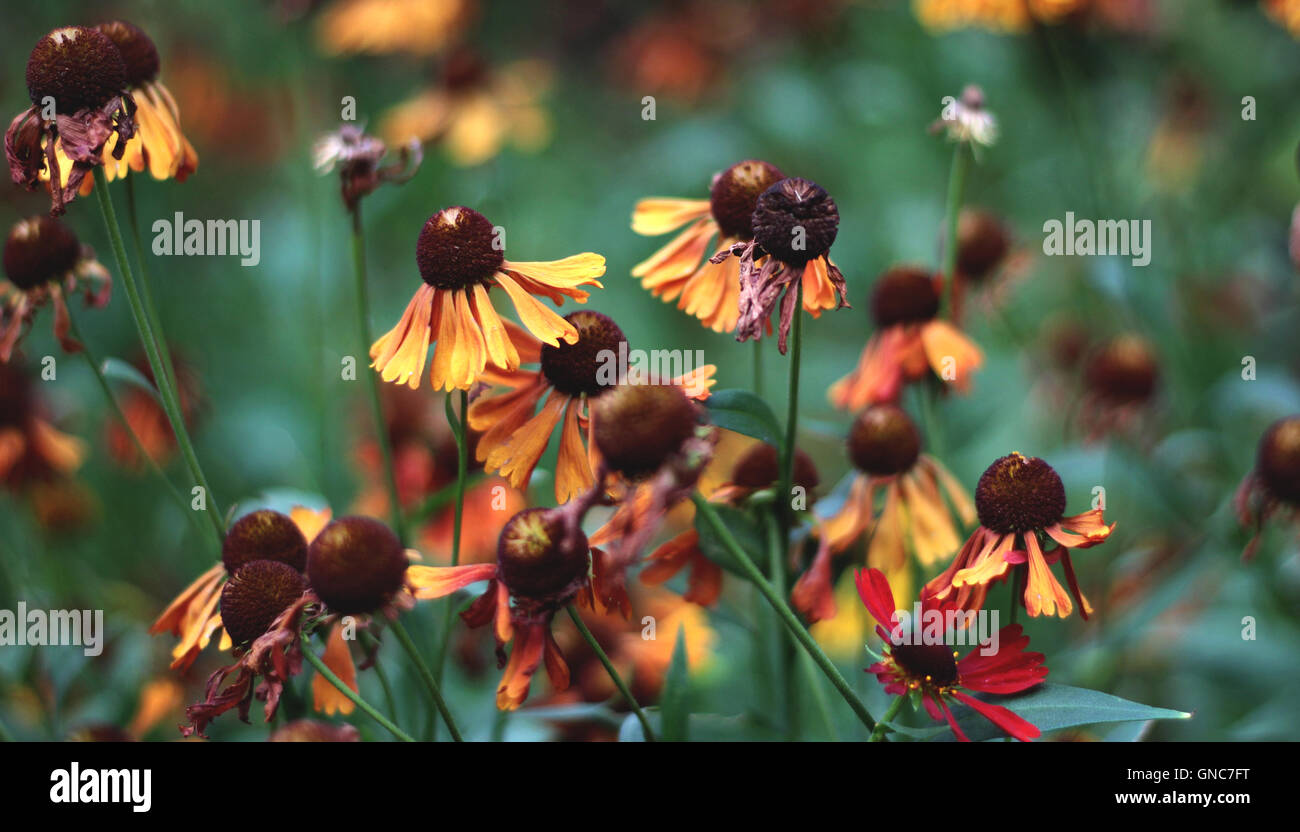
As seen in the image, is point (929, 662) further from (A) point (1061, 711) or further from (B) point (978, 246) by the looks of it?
(B) point (978, 246)

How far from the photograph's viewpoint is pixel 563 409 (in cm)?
87

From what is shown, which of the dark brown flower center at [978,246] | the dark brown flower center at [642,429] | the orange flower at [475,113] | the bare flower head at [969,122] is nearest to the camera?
the dark brown flower center at [642,429]

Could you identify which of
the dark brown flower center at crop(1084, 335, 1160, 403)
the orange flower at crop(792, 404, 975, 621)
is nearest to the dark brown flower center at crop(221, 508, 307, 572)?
the orange flower at crop(792, 404, 975, 621)

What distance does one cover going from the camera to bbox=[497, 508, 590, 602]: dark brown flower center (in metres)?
0.77

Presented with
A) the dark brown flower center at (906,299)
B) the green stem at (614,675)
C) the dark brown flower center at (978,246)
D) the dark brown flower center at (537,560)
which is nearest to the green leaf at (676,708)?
the green stem at (614,675)

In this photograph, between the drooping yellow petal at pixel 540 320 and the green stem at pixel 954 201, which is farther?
the green stem at pixel 954 201

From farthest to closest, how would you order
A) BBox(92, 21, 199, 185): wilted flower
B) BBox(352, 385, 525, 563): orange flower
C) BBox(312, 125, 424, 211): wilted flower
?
BBox(352, 385, 525, 563): orange flower < BBox(312, 125, 424, 211): wilted flower < BBox(92, 21, 199, 185): wilted flower

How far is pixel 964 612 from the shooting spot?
838 mm

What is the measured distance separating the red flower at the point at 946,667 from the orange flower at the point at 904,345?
37 cm

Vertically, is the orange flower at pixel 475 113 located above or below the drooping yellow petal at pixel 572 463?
above

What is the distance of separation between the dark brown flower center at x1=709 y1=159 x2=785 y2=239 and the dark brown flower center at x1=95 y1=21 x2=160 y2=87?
50 cm

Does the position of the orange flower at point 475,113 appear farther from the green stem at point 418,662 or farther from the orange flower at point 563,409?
the green stem at point 418,662

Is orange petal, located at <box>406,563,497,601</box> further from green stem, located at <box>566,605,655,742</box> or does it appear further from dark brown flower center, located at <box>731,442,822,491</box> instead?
dark brown flower center, located at <box>731,442,822,491</box>

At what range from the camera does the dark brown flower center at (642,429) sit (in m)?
0.68
